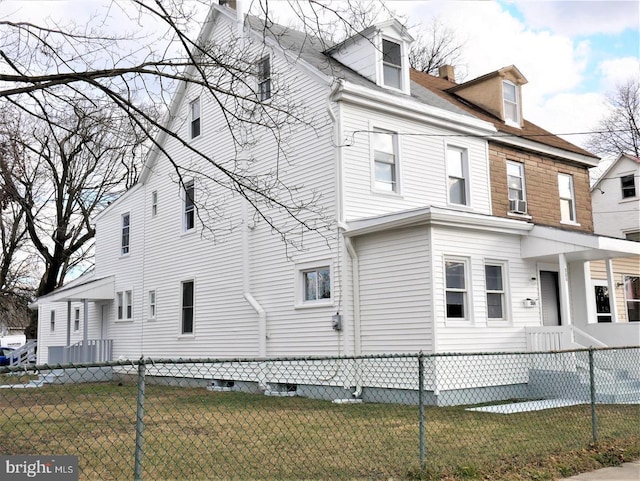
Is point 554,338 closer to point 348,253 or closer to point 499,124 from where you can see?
point 348,253

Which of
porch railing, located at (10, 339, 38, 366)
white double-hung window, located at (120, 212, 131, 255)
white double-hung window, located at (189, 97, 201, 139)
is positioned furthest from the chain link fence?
porch railing, located at (10, 339, 38, 366)

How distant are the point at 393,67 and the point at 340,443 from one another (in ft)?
34.6

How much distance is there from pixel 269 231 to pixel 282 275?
3.88 ft

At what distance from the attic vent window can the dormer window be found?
4.13m

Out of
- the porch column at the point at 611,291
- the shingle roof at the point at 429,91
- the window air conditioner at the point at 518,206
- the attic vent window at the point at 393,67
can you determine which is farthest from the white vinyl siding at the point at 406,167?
the porch column at the point at 611,291

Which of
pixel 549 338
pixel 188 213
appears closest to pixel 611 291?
pixel 549 338

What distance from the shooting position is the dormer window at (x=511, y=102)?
718 inches

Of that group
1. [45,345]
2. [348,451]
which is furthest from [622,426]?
[45,345]

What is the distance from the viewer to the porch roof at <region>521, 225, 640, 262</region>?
1330 cm

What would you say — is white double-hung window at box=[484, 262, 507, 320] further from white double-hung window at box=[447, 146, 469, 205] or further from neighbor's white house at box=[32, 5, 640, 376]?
white double-hung window at box=[447, 146, 469, 205]

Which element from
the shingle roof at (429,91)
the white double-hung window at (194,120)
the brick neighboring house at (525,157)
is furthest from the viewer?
the white double-hung window at (194,120)

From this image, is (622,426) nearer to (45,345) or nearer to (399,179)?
(399,179)

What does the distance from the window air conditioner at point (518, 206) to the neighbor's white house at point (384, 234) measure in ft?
0.52

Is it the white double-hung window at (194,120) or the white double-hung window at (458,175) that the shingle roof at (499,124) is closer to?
the white double-hung window at (458,175)
